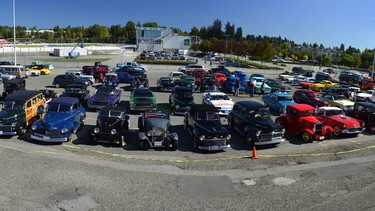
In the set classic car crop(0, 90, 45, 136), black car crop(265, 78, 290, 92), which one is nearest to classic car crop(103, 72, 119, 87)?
classic car crop(0, 90, 45, 136)

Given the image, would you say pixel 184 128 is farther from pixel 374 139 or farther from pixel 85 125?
pixel 374 139

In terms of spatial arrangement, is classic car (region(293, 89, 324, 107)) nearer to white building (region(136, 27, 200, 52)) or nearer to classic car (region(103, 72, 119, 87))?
classic car (region(103, 72, 119, 87))

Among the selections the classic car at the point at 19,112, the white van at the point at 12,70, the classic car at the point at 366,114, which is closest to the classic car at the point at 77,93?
the classic car at the point at 19,112

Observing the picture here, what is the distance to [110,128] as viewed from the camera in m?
15.9

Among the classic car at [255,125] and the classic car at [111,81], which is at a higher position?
the classic car at [111,81]

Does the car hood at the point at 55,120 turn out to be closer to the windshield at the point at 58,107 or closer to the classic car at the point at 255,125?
the windshield at the point at 58,107

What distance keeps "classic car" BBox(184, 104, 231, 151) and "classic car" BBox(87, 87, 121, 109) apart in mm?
7412

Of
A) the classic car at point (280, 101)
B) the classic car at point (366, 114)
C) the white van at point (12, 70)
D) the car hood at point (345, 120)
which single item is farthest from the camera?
the white van at point (12, 70)

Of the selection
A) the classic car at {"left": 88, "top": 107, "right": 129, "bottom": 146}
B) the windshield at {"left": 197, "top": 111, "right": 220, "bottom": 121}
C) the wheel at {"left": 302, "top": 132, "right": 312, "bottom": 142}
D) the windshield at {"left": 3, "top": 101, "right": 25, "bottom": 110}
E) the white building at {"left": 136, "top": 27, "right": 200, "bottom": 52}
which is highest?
the white building at {"left": 136, "top": 27, "right": 200, "bottom": 52}

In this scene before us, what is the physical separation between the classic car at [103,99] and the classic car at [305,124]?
469 inches

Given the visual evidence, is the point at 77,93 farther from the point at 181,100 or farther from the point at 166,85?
the point at 166,85

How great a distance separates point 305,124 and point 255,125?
10.2ft

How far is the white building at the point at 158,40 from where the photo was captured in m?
133

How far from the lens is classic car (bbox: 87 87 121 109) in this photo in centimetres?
2291
